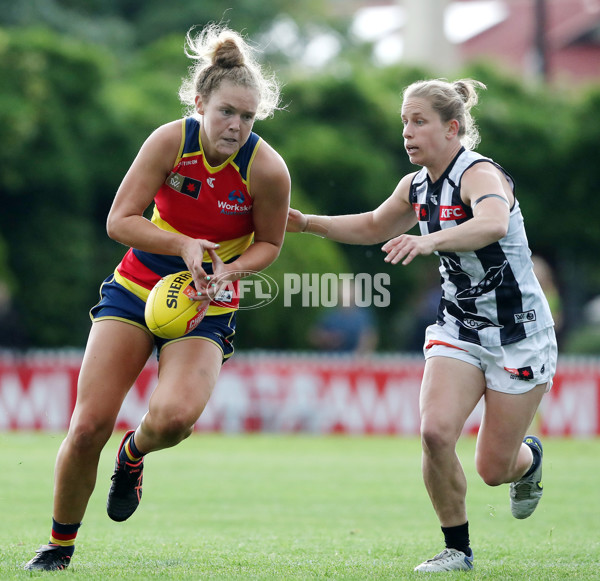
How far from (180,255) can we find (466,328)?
150cm

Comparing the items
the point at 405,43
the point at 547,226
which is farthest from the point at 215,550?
the point at 405,43

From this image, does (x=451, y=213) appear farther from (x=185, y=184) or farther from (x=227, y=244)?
(x=185, y=184)

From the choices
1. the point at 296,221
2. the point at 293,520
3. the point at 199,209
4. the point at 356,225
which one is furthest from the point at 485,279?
the point at 293,520

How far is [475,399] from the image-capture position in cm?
553

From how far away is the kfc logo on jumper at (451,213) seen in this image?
18.0 feet

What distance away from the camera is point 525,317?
221 inches

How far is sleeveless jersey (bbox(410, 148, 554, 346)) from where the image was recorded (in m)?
5.53

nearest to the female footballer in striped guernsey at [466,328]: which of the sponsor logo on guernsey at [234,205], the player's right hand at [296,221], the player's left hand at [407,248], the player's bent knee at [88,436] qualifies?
the player's left hand at [407,248]

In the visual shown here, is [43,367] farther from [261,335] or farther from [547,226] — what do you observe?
[547,226]

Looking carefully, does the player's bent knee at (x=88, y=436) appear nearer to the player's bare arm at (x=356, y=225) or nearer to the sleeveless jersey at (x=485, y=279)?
the player's bare arm at (x=356, y=225)

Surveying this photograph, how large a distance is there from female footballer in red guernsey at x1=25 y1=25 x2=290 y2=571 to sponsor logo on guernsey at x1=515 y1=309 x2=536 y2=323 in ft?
4.18

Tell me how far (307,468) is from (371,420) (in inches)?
167

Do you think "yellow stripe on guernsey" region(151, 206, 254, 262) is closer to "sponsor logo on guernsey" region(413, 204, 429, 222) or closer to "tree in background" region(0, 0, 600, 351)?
"sponsor logo on guernsey" region(413, 204, 429, 222)

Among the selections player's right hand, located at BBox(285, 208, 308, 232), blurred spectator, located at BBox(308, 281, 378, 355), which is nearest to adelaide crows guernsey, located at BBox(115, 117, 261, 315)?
player's right hand, located at BBox(285, 208, 308, 232)
